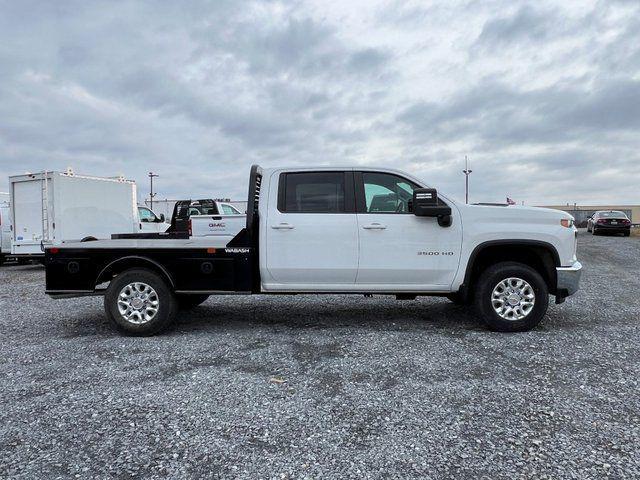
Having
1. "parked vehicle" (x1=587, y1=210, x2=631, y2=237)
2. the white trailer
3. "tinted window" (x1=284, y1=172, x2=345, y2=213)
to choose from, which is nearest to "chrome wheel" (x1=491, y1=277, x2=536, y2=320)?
"tinted window" (x1=284, y1=172, x2=345, y2=213)

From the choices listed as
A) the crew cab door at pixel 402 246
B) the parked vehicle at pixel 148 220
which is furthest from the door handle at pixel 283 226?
the parked vehicle at pixel 148 220

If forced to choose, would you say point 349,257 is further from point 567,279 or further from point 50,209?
point 50,209

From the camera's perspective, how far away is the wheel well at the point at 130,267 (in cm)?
574

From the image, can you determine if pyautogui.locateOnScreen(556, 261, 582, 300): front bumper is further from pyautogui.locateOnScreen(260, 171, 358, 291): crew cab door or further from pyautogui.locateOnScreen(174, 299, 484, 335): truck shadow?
pyautogui.locateOnScreen(260, 171, 358, 291): crew cab door

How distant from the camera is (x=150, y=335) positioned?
5711 millimetres

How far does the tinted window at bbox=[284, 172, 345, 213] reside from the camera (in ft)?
19.1

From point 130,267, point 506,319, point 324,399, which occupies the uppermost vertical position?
point 130,267

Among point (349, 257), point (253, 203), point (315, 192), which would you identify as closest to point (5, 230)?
point (253, 203)

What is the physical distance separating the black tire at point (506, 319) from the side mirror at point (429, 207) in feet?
2.90

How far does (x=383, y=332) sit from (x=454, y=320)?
1.25 meters

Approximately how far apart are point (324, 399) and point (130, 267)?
335 cm

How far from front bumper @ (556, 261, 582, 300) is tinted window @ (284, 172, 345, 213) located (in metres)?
2.74

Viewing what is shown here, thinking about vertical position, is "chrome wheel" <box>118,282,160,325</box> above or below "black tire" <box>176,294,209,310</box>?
above

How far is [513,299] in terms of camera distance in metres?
5.66
